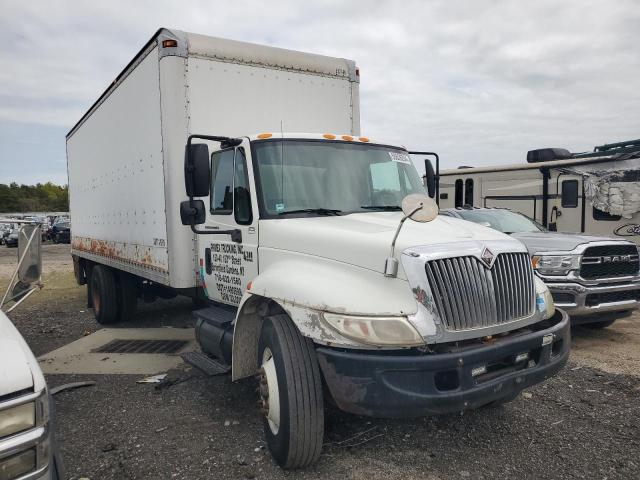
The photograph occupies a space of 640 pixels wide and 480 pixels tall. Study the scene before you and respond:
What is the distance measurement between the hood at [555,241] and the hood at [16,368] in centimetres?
572

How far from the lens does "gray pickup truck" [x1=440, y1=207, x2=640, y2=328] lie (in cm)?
613

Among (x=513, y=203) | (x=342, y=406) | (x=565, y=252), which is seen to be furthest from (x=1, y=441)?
(x=513, y=203)

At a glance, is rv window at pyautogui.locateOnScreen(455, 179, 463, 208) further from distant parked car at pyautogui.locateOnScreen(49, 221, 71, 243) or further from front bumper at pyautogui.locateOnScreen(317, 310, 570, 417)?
distant parked car at pyautogui.locateOnScreen(49, 221, 71, 243)

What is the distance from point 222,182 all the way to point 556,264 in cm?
424

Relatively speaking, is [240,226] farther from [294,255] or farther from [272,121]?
[272,121]

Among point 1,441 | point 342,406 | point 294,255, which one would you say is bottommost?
point 342,406

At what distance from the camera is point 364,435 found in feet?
12.8

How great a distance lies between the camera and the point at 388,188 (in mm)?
4371

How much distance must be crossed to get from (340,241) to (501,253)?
3.43 feet

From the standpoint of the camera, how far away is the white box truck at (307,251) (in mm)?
2986

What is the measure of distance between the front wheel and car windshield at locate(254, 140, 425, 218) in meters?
1.03

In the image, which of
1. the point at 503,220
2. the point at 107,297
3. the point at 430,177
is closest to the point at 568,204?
the point at 503,220

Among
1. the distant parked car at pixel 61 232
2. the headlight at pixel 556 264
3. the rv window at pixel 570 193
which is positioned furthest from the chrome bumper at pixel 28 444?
the distant parked car at pixel 61 232

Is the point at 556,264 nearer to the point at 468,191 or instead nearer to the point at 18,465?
the point at 18,465
